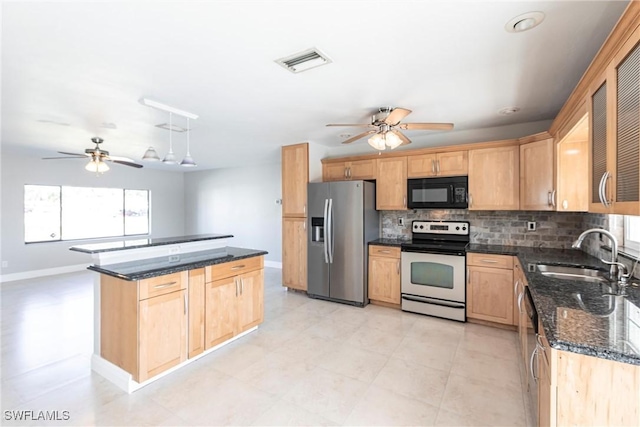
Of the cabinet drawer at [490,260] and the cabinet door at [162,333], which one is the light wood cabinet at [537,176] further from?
the cabinet door at [162,333]

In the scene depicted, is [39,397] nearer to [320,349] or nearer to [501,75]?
[320,349]

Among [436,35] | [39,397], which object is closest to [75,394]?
[39,397]

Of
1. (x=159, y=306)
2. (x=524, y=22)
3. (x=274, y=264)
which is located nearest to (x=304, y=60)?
(x=524, y=22)

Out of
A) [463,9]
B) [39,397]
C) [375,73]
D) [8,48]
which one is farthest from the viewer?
[375,73]

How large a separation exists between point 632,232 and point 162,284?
12.8 ft

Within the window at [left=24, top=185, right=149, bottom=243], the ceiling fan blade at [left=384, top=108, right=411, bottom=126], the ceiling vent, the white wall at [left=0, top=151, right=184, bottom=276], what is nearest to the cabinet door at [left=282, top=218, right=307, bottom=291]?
the ceiling fan blade at [left=384, top=108, right=411, bottom=126]

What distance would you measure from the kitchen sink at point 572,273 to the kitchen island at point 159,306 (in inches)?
111

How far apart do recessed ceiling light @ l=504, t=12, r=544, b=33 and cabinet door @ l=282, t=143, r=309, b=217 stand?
3.23 m

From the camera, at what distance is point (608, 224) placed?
2.66m

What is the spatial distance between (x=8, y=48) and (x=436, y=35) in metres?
2.85

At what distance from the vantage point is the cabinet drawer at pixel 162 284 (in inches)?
89.9

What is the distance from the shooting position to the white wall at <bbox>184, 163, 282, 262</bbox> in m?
6.84

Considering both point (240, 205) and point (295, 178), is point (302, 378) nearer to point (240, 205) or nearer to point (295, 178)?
point (295, 178)

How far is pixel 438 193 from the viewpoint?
396 centimetres
